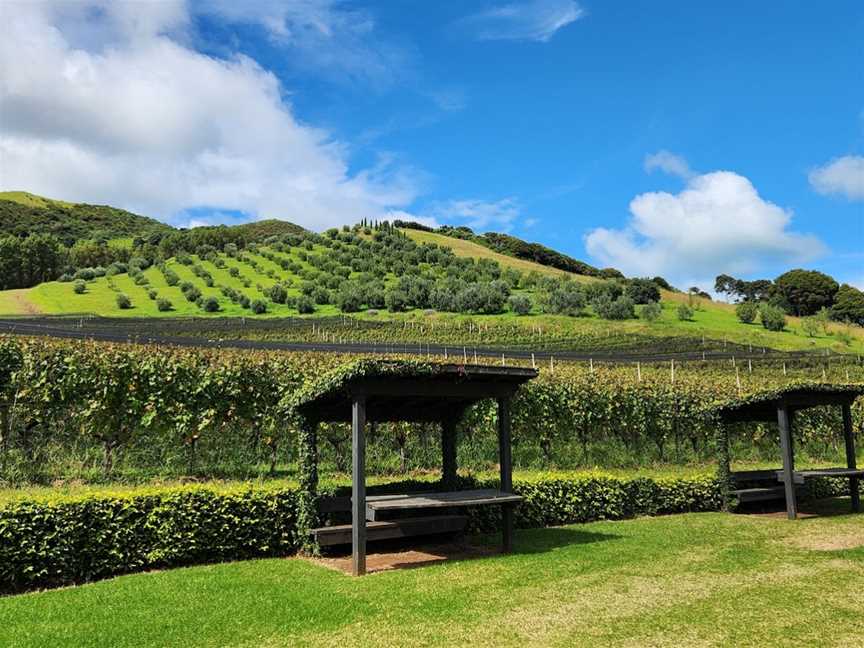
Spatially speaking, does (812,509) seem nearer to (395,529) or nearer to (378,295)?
(395,529)

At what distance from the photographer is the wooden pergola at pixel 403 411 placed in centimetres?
839

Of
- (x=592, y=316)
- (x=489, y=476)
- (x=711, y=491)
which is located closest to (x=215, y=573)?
(x=489, y=476)

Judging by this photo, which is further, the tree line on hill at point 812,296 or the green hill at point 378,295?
the tree line on hill at point 812,296

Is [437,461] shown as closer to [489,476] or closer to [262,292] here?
[489,476]

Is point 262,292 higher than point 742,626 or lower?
higher

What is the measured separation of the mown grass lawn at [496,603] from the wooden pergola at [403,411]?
2.58 ft

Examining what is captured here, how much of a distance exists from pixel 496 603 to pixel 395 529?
3.07m

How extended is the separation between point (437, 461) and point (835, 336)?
51440mm

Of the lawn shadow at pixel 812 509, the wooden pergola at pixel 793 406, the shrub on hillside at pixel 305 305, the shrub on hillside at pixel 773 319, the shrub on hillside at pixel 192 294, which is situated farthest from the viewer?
the shrub on hillside at pixel 192 294

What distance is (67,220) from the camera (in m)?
129

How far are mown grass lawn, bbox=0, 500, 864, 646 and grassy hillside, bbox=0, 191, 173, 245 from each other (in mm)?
111685

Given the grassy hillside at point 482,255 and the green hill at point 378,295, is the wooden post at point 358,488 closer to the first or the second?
the green hill at point 378,295

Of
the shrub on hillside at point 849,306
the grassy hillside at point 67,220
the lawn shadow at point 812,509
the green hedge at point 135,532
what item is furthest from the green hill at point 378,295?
the green hedge at point 135,532

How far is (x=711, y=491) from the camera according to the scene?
14.2m
